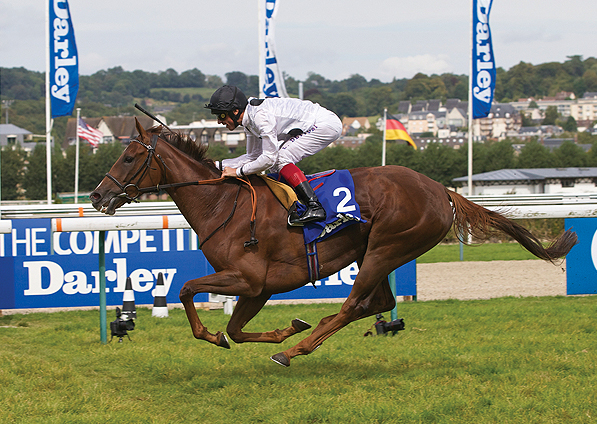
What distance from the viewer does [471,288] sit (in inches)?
381

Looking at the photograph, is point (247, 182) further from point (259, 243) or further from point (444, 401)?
point (444, 401)

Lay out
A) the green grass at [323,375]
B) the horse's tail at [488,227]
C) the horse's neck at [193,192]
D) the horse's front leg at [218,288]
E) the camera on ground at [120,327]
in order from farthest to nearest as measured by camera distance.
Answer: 1. the camera on ground at [120,327]
2. the horse's tail at [488,227]
3. the horse's neck at [193,192]
4. the horse's front leg at [218,288]
5. the green grass at [323,375]

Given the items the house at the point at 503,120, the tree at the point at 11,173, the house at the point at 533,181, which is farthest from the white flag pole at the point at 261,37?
the house at the point at 503,120

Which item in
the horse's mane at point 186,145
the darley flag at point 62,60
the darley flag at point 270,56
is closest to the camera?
the horse's mane at point 186,145

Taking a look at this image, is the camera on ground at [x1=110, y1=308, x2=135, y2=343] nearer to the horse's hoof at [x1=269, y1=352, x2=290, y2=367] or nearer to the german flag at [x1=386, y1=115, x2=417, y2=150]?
the horse's hoof at [x1=269, y1=352, x2=290, y2=367]

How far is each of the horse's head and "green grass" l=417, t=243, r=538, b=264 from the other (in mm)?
9898

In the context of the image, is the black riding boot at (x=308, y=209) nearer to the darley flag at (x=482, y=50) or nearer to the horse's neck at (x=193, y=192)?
the horse's neck at (x=193, y=192)

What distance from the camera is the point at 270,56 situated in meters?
13.1

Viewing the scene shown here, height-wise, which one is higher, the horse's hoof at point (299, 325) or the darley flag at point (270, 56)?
the darley flag at point (270, 56)

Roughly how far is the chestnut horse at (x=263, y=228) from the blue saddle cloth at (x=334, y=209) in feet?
0.23

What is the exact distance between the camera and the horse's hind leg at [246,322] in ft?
14.6

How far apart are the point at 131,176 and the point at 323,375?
6.40 ft

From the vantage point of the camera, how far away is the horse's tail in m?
4.94

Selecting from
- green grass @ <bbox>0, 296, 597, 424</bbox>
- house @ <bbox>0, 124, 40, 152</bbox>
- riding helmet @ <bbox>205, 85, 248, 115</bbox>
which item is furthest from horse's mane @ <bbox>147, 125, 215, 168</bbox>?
house @ <bbox>0, 124, 40, 152</bbox>
